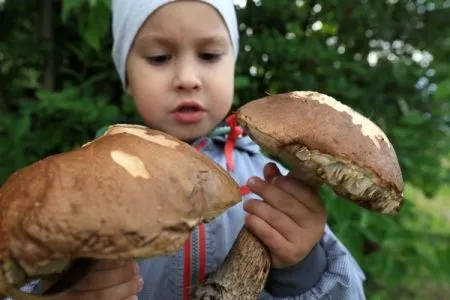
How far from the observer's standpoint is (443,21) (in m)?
Result: 2.23

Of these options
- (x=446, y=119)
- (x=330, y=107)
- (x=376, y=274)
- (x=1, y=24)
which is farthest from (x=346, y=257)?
(x=1, y=24)

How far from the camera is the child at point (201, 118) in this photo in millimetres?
1021

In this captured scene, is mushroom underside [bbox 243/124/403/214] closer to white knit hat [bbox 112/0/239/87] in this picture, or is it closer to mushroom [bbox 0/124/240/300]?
mushroom [bbox 0/124/240/300]

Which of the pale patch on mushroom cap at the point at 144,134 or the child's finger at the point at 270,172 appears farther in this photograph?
the child's finger at the point at 270,172

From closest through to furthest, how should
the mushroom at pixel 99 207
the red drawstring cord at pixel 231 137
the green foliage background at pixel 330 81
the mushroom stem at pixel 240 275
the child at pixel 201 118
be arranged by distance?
the mushroom at pixel 99 207 < the mushroom stem at pixel 240 275 < the child at pixel 201 118 < the red drawstring cord at pixel 231 137 < the green foliage background at pixel 330 81

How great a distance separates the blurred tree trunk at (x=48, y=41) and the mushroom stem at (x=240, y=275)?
1630 millimetres

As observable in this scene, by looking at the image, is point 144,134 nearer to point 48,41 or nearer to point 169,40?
point 169,40

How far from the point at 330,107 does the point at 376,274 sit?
137 cm

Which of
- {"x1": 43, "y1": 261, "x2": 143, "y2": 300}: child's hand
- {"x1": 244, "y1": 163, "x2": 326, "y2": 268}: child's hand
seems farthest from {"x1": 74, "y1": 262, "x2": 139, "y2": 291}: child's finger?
{"x1": 244, "y1": 163, "x2": 326, "y2": 268}: child's hand

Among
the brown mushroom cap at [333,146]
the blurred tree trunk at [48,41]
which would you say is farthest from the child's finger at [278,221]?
the blurred tree trunk at [48,41]

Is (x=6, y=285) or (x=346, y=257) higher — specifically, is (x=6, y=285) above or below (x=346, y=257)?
above

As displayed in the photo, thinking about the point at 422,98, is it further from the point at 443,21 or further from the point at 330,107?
the point at 330,107

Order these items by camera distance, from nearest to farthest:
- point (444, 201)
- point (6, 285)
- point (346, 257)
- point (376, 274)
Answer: point (6, 285)
point (346, 257)
point (376, 274)
point (444, 201)

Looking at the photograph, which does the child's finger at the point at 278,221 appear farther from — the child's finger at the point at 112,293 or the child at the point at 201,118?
the child's finger at the point at 112,293
